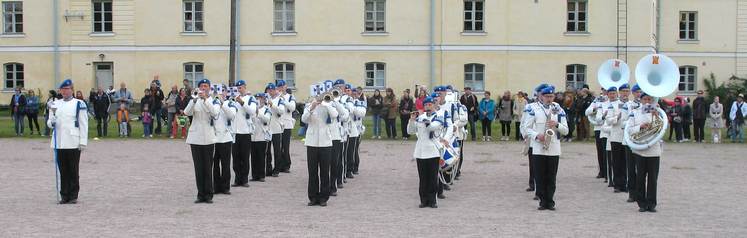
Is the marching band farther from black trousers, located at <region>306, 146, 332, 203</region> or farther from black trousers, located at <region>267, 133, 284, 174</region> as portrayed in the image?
black trousers, located at <region>267, 133, 284, 174</region>

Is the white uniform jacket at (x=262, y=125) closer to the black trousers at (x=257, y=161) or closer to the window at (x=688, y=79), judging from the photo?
the black trousers at (x=257, y=161)

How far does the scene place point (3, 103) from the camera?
45.5 metres

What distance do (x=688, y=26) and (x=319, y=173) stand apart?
37.5m

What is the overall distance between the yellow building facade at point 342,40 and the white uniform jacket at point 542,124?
28647 millimetres

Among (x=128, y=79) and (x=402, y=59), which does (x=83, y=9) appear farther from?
(x=402, y=59)

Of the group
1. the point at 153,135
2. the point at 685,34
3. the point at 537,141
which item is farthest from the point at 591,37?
the point at 537,141

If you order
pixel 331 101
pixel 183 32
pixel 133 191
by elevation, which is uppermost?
pixel 183 32

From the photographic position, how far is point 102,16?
146 feet

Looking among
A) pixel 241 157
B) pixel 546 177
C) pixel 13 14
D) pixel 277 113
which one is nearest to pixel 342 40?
pixel 13 14

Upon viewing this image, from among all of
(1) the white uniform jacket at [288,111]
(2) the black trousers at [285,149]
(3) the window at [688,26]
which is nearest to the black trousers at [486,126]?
(2) the black trousers at [285,149]

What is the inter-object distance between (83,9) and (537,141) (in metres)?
33.7

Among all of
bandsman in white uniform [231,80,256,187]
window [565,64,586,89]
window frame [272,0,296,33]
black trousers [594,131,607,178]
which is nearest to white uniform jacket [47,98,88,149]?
bandsman in white uniform [231,80,256,187]

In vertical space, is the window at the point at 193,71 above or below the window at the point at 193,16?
below

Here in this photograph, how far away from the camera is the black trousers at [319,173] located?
15070 mm
